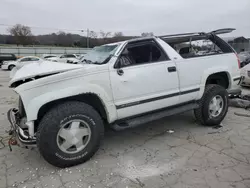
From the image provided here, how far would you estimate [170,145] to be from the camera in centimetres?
347

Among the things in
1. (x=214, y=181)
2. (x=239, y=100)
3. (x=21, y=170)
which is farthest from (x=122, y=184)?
(x=239, y=100)

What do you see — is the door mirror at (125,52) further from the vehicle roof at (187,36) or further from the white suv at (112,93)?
the vehicle roof at (187,36)

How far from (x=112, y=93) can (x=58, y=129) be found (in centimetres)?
88

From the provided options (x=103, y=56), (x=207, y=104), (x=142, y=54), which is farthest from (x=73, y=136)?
(x=207, y=104)

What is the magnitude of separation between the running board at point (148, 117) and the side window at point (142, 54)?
2.87 ft

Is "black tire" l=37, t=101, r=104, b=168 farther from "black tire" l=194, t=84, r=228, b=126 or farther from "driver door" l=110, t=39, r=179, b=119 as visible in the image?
"black tire" l=194, t=84, r=228, b=126

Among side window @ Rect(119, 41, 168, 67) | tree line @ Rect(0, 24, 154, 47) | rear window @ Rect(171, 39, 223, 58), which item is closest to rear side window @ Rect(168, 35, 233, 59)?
rear window @ Rect(171, 39, 223, 58)

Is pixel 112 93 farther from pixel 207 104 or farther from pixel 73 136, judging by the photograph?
pixel 207 104

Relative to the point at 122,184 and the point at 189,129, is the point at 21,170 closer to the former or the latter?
the point at 122,184

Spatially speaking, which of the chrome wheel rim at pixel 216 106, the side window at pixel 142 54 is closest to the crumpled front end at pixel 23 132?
the side window at pixel 142 54

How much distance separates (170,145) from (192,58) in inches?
63.2

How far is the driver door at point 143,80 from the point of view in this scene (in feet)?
9.88

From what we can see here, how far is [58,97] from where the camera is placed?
2.61m

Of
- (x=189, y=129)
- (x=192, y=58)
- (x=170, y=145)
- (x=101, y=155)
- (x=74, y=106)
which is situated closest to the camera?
(x=74, y=106)
